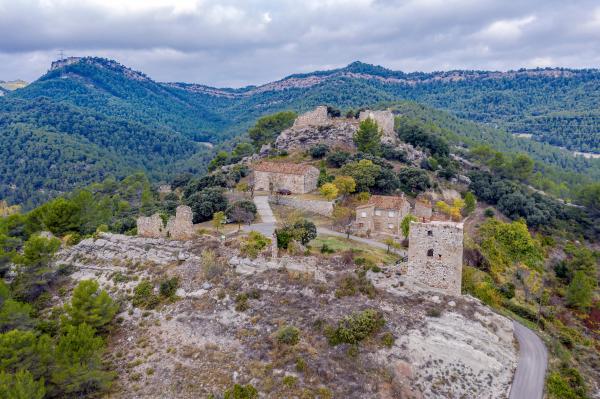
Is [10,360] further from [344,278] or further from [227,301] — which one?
[344,278]

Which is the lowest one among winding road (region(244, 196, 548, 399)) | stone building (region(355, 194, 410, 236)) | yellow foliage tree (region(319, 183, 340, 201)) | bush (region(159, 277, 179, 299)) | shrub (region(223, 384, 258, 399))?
winding road (region(244, 196, 548, 399))

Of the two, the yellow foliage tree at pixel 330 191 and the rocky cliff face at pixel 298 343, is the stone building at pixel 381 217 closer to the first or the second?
the yellow foliage tree at pixel 330 191

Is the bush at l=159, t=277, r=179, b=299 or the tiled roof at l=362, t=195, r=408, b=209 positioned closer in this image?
the bush at l=159, t=277, r=179, b=299

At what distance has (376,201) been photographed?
161ft

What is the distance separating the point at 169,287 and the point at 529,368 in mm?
27564

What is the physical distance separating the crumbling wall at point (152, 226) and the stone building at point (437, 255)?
25.8 meters

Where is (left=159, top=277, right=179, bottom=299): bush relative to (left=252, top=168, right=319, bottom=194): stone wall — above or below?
below

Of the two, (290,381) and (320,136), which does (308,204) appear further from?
(320,136)

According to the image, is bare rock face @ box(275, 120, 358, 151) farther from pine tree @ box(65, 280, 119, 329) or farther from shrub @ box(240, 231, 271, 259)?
pine tree @ box(65, 280, 119, 329)

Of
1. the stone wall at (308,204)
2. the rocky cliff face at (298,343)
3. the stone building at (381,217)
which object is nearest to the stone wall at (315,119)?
the stone wall at (308,204)

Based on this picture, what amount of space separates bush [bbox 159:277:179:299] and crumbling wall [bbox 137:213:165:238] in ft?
28.2

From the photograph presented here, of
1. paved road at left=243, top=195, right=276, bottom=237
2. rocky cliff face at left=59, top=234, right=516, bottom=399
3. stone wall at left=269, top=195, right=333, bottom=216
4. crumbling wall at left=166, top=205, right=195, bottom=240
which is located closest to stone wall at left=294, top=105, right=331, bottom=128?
paved road at left=243, top=195, right=276, bottom=237

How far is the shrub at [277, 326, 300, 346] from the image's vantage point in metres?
25.7

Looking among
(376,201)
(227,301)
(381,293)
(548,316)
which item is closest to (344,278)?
(381,293)
